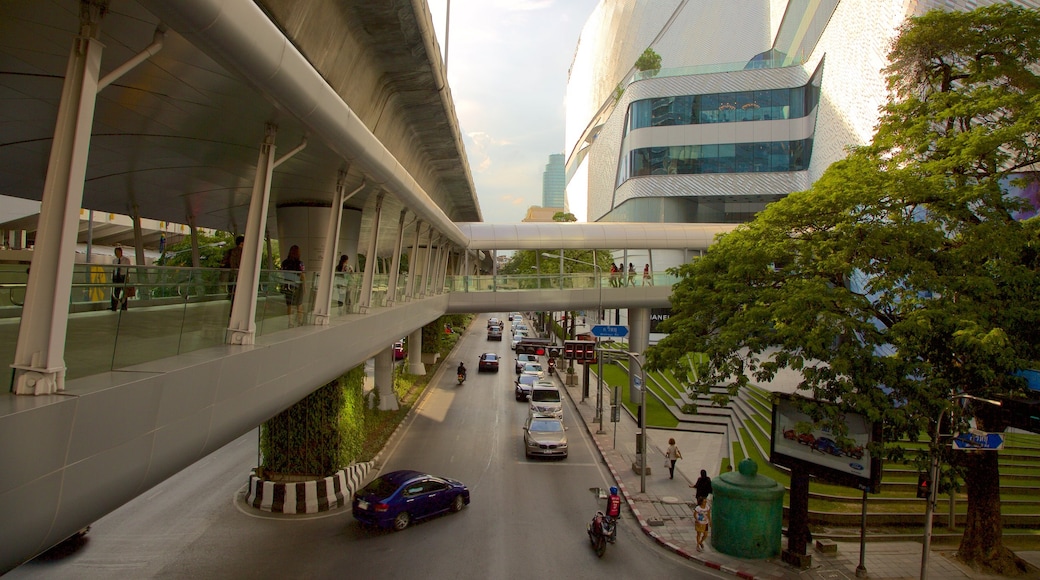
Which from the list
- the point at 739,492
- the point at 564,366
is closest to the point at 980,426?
the point at 739,492

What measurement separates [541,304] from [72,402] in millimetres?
26488

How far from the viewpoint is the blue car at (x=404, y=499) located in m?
14.5

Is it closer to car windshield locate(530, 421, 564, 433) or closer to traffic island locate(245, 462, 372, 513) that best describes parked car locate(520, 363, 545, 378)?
car windshield locate(530, 421, 564, 433)

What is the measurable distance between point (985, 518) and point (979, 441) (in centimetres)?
338

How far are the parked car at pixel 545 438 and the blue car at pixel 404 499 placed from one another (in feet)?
18.9

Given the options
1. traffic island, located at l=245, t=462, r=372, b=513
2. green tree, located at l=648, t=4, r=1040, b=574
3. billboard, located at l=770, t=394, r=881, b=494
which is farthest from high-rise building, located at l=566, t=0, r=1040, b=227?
traffic island, located at l=245, t=462, r=372, b=513

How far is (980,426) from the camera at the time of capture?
13.3 m

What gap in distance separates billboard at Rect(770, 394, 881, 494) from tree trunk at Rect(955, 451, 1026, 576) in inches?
99.4

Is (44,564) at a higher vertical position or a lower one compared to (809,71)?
lower

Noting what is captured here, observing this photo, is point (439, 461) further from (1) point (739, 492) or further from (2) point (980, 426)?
(2) point (980, 426)

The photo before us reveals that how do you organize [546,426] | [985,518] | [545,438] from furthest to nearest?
[546,426], [545,438], [985,518]

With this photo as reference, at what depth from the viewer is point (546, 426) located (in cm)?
2333

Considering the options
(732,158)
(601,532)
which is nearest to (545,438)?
(601,532)

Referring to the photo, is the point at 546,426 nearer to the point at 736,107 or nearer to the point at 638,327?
the point at 638,327
